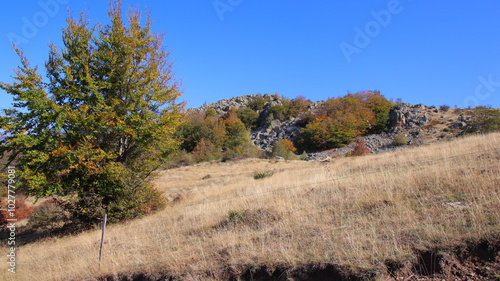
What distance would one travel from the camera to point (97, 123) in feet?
39.6

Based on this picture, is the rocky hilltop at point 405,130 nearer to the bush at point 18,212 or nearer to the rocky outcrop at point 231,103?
the bush at point 18,212

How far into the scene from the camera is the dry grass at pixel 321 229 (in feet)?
15.5

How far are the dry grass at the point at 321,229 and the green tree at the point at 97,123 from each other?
3.19 m

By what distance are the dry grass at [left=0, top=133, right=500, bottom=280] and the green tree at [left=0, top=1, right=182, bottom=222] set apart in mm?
3187

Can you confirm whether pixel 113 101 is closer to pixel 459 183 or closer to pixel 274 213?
pixel 274 213

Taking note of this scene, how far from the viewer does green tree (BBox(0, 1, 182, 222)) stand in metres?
11.9

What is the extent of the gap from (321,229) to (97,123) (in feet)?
31.7

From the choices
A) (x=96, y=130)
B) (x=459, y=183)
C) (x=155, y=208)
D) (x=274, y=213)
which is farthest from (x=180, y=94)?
(x=459, y=183)

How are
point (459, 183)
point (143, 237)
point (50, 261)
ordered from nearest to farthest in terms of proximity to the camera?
point (459, 183) < point (50, 261) < point (143, 237)

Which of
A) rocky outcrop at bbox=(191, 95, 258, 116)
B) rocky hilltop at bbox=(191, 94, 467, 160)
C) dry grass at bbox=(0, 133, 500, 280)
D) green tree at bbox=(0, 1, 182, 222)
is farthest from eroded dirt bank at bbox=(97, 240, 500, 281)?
rocky outcrop at bbox=(191, 95, 258, 116)

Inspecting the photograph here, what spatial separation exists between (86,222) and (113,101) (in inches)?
209

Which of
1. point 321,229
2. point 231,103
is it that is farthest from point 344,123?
point 231,103

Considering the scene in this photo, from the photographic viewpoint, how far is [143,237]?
8906 mm

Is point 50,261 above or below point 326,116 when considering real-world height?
below
